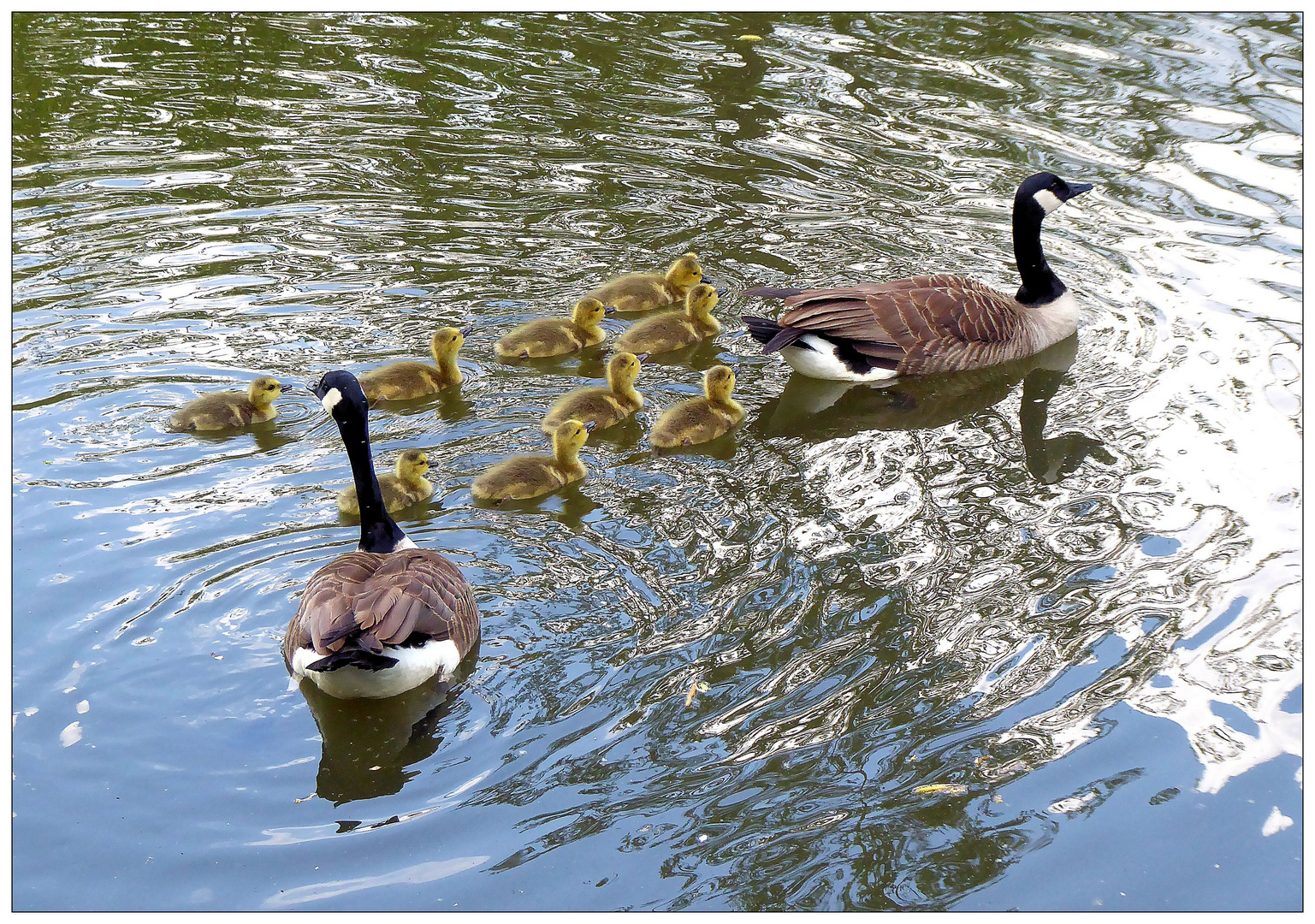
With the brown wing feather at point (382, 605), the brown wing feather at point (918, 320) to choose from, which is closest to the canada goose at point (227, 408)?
the brown wing feather at point (382, 605)

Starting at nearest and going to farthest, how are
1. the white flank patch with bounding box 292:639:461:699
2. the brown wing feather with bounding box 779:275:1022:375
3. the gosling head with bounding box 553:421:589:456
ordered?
the white flank patch with bounding box 292:639:461:699 < the gosling head with bounding box 553:421:589:456 < the brown wing feather with bounding box 779:275:1022:375

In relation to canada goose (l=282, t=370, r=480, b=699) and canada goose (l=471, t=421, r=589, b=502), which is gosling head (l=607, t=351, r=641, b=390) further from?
canada goose (l=282, t=370, r=480, b=699)

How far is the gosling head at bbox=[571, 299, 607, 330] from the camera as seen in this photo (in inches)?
333

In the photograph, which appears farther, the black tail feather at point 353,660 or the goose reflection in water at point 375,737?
the goose reflection in water at point 375,737

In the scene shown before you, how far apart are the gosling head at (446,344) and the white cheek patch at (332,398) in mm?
1929

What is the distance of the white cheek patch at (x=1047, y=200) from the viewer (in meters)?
8.92

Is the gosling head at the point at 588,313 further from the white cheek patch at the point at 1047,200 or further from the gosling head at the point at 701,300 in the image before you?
the white cheek patch at the point at 1047,200

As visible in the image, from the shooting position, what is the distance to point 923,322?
333 inches

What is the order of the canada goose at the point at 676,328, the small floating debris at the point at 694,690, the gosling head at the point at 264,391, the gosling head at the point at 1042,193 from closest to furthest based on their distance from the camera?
the small floating debris at the point at 694,690
the gosling head at the point at 264,391
the canada goose at the point at 676,328
the gosling head at the point at 1042,193

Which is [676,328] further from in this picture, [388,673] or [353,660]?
[353,660]

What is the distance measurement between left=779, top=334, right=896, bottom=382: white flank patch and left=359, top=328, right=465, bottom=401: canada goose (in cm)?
234

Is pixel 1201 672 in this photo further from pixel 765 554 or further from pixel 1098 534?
pixel 765 554

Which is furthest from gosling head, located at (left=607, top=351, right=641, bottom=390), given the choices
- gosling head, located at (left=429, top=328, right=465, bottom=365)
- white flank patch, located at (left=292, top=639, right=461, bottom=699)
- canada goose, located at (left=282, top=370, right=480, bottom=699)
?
white flank patch, located at (left=292, top=639, right=461, bottom=699)

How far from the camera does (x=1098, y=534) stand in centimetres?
646
